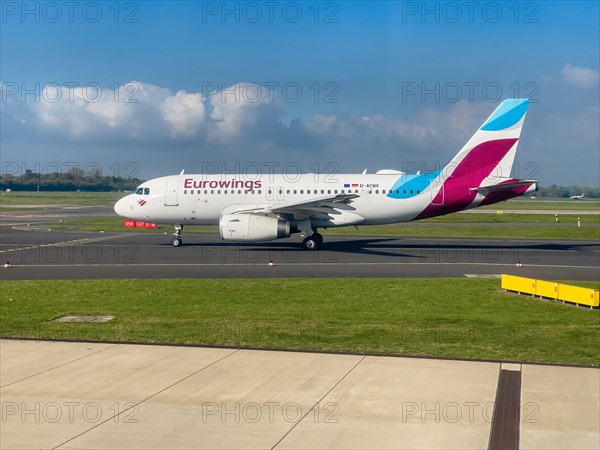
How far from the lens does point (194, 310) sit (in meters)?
19.7

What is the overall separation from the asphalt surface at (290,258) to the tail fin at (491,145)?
4.56 m

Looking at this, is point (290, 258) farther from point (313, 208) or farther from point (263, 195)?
point (263, 195)

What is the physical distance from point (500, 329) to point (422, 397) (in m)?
6.47

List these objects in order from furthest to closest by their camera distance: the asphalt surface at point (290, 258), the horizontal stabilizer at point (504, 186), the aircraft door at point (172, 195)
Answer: the aircraft door at point (172, 195) < the horizontal stabilizer at point (504, 186) < the asphalt surface at point (290, 258)

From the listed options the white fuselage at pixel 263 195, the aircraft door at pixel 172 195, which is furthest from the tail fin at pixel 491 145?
the aircraft door at pixel 172 195

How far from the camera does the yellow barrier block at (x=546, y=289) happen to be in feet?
69.5

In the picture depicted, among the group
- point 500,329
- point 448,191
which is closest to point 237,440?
point 500,329

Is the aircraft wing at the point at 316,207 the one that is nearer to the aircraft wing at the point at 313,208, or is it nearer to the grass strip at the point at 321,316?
the aircraft wing at the point at 313,208

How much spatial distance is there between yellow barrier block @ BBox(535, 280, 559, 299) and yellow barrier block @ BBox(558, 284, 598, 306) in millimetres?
160

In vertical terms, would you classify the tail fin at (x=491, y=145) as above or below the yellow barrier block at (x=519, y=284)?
above

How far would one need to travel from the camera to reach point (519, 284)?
73.9 feet

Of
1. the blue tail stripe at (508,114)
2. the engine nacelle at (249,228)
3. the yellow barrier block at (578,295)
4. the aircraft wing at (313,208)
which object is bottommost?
the yellow barrier block at (578,295)

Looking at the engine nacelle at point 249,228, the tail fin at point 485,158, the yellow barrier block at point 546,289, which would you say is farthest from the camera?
the tail fin at point 485,158

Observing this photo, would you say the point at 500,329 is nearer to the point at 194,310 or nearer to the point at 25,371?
the point at 194,310
